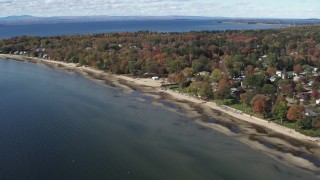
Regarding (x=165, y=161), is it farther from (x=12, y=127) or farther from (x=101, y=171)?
(x=12, y=127)

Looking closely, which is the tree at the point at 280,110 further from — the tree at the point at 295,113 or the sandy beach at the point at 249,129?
the sandy beach at the point at 249,129

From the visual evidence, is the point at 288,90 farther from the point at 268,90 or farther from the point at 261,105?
the point at 261,105

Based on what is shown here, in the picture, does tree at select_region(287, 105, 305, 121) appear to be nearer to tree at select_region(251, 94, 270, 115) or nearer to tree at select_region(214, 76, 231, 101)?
tree at select_region(251, 94, 270, 115)

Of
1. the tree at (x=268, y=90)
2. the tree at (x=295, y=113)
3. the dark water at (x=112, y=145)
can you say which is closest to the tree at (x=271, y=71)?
the tree at (x=268, y=90)

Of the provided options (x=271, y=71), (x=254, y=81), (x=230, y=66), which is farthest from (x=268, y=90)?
(x=230, y=66)

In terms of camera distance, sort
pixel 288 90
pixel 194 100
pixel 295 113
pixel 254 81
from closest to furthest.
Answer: pixel 295 113 < pixel 288 90 < pixel 194 100 < pixel 254 81

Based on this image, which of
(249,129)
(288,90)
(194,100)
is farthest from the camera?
(194,100)

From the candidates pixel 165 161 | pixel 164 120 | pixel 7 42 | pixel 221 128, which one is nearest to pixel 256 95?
pixel 221 128
